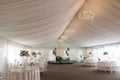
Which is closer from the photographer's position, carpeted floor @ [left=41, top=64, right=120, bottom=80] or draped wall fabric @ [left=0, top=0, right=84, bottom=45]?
draped wall fabric @ [left=0, top=0, right=84, bottom=45]

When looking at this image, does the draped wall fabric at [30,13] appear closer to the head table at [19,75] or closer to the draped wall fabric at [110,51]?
the head table at [19,75]

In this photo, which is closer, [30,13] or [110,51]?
[30,13]

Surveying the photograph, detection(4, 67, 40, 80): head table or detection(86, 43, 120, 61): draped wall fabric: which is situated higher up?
detection(86, 43, 120, 61): draped wall fabric

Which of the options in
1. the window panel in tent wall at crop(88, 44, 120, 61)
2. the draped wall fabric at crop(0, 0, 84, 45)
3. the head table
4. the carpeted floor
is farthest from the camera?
the window panel in tent wall at crop(88, 44, 120, 61)

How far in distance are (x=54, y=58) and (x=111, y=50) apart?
10.4 meters

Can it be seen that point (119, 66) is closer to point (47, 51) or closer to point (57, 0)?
point (57, 0)

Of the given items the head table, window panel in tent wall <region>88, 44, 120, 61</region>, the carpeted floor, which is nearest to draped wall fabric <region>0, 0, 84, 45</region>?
the head table

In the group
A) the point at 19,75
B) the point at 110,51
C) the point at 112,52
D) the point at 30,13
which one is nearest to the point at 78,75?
the point at 19,75

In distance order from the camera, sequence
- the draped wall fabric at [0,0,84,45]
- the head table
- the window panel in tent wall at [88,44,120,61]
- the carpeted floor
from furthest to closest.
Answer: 1. the window panel in tent wall at [88,44,120,61]
2. the carpeted floor
3. the head table
4. the draped wall fabric at [0,0,84,45]

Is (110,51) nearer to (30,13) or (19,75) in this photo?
(30,13)

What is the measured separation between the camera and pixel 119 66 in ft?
44.3

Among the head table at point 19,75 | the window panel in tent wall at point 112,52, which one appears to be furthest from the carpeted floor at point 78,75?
the window panel in tent wall at point 112,52

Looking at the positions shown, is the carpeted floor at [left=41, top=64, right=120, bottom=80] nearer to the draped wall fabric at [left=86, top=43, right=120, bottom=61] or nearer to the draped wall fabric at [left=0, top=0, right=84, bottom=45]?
the draped wall fabric at [left=0, top=0, right=84, bottom=45]

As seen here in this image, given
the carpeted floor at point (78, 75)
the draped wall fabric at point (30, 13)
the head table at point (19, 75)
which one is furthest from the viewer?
the carpeted floor at point (78, 75)
